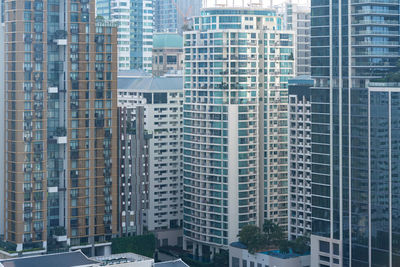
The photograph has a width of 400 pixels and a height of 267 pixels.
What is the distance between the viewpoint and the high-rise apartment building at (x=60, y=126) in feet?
434

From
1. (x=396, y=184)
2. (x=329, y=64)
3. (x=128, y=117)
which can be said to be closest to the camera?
(x=396, y=184)

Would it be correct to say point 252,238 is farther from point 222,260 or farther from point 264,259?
point 222,260

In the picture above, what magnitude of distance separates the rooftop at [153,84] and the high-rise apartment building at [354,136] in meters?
49.7

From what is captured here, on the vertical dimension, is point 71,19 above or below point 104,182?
above

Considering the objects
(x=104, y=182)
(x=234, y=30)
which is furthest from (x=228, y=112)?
(x=104, y=182)

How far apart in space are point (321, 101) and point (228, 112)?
28.7 metres

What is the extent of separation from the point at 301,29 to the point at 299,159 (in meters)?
52.8

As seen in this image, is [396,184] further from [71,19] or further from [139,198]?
[71,19]

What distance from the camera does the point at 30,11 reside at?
132500mm

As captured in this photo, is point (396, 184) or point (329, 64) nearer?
point (396, 184)

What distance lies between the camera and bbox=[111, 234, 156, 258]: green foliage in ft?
455

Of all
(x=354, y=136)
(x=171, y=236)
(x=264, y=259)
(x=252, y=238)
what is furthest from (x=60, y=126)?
(x=354, y=136)

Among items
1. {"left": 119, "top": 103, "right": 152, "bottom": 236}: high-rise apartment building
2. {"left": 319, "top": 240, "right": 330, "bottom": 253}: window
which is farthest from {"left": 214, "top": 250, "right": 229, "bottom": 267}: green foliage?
{"left": 319, "top": 240, "right": 330, "bottom": 253}: window

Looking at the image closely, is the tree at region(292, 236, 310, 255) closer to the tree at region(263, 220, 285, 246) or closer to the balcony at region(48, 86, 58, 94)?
the tree at region(263, 220, 285, 246)
